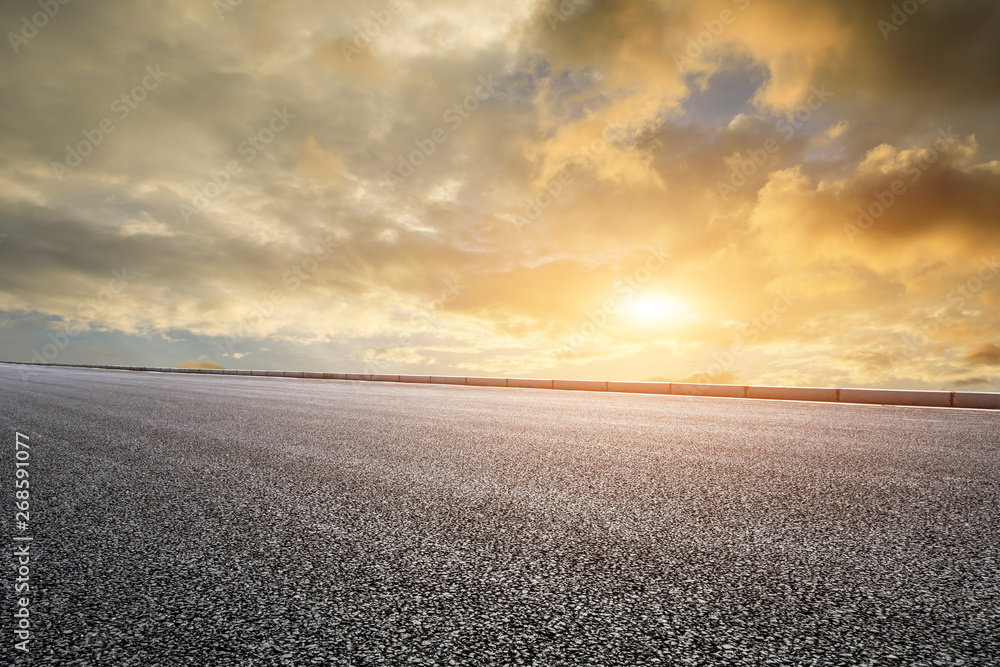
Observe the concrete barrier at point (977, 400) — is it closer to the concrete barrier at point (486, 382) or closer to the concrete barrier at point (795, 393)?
the concrete barrier at point (795, 393)

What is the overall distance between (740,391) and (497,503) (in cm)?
1582

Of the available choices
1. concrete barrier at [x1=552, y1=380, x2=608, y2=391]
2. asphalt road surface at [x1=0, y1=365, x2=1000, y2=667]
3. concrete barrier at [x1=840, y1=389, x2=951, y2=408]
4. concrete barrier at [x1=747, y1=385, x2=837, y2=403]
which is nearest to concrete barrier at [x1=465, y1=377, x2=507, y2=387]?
concrete barrier at [x1=552, y1=380, x2=608, y2=391]

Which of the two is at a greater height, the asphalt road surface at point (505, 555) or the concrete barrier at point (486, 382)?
the concrete barrier at point (486, 382)

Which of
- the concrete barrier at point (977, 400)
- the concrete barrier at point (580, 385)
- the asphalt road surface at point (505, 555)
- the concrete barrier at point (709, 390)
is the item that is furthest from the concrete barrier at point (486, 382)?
the asphalt road surface at point (505, 555)

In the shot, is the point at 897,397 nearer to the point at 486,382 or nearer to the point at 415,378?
the point at 486,382

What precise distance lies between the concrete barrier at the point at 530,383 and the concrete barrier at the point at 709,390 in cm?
567

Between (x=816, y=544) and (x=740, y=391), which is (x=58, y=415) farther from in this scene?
(x=740, y=391)

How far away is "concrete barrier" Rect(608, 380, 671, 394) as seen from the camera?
20141mm

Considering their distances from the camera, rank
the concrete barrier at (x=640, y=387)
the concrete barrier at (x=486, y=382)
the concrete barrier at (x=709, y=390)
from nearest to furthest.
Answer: the concrete barrier at (x=709, y=390) → the concrete barrier at (x=640, y=387) → the concrete barrier at (x=486, y=382)

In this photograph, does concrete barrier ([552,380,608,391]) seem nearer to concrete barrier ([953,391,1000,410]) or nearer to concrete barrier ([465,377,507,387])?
concrete barrier ([465,377,507,387])

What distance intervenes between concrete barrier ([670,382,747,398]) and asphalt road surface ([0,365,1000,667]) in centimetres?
1200

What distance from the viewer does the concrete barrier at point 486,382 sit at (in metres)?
25.0

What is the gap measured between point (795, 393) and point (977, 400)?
161 inches

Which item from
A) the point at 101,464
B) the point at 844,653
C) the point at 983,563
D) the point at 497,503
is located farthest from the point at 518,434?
the point at 844,653
